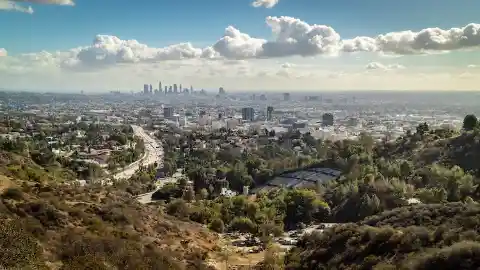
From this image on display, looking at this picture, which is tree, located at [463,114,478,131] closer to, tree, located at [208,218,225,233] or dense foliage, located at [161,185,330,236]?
dense foliage, located at [161,185,330,236]

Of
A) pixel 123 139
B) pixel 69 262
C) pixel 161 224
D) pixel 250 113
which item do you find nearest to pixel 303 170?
pixel 161 224

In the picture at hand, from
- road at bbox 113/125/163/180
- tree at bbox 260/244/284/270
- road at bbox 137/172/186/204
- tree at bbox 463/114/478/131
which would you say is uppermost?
tree at bbox 463/114/478/131

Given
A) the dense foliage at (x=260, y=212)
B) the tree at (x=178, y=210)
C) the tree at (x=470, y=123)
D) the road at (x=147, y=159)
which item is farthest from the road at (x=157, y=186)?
the tree at (x=470, y=123)

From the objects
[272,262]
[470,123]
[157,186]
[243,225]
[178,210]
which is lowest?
[157,186]

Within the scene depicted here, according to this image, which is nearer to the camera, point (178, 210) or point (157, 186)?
point (178, 210)

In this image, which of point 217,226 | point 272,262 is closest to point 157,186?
point 217,226

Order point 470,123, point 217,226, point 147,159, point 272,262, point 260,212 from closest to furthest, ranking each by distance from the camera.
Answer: point 272,262, point 217,226, point 260,212, point 470,123, point 147,159

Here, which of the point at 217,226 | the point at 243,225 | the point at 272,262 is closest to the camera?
the point at 272,262

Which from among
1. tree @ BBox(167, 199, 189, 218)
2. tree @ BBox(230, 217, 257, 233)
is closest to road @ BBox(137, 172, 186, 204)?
tree @ BBox(167, 199, 189, 218)

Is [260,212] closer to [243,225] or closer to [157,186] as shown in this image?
[243,225]

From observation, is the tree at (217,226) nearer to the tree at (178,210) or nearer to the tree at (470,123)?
the tree at (178,210)

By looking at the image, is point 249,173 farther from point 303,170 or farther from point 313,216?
point 313,216
